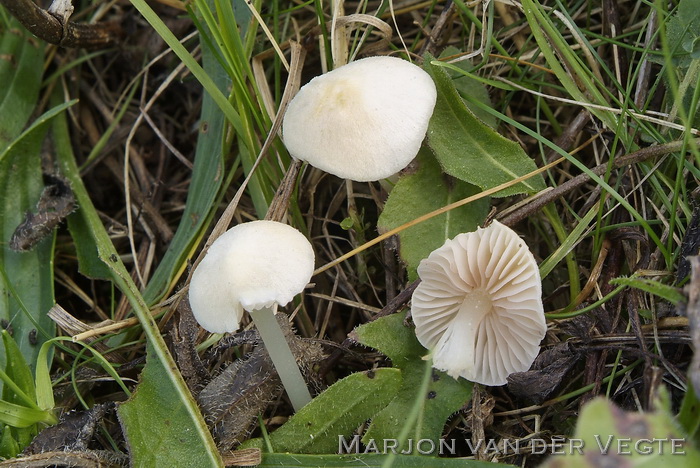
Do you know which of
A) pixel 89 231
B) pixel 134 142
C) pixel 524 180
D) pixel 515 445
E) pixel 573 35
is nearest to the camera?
pixel 515 445

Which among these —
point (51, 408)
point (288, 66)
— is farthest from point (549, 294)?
point (51, 408)

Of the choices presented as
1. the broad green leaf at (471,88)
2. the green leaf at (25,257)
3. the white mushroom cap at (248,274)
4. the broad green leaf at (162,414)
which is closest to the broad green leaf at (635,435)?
the white mushroom cap at (248,274)

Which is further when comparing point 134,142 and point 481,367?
point 134,142

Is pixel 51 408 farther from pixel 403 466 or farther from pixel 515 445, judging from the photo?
pixel 515 445

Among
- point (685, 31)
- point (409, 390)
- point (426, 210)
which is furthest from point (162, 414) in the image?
point (685, 31)

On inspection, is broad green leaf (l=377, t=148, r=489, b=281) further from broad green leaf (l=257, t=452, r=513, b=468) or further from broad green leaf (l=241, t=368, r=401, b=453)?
broad green leaf (l=257, t=452, r=513, b=468)

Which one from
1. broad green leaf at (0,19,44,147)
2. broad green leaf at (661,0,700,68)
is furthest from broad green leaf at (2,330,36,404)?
broad green leaf at (661,0,700,68)
